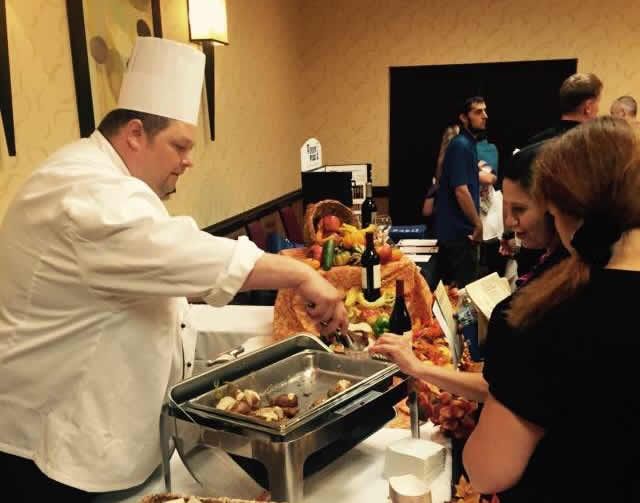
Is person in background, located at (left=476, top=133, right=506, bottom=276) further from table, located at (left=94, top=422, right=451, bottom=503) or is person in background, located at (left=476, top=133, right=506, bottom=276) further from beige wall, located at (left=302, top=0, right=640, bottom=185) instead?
table, located at (left=94, top=422, right=451, bottom=503)

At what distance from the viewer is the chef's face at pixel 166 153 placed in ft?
4.57

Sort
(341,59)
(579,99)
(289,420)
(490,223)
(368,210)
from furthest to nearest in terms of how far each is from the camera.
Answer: (341,59) → (490,223) → (368,210) → (579,99) → (289,420)

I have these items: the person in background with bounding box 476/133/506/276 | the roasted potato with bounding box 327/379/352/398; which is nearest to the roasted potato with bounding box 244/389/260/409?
the roasted potato with bounding box 327/379/352/398

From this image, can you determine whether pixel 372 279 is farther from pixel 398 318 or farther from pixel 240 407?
pixel 240 407

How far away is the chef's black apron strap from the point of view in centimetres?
120

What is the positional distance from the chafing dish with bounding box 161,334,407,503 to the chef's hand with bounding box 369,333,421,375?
0.07ft

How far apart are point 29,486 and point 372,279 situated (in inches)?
41.8

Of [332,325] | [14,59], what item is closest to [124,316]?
[332,325]

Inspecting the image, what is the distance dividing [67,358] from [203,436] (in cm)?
34

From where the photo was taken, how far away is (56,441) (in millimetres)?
1199

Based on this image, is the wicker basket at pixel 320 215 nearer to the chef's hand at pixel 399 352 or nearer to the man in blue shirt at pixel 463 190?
the chef's hand at pixel 399 352

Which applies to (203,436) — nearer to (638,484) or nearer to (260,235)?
(638,484)

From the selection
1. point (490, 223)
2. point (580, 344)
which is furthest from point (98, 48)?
point (490, 223)

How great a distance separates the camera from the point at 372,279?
1.92 metres
